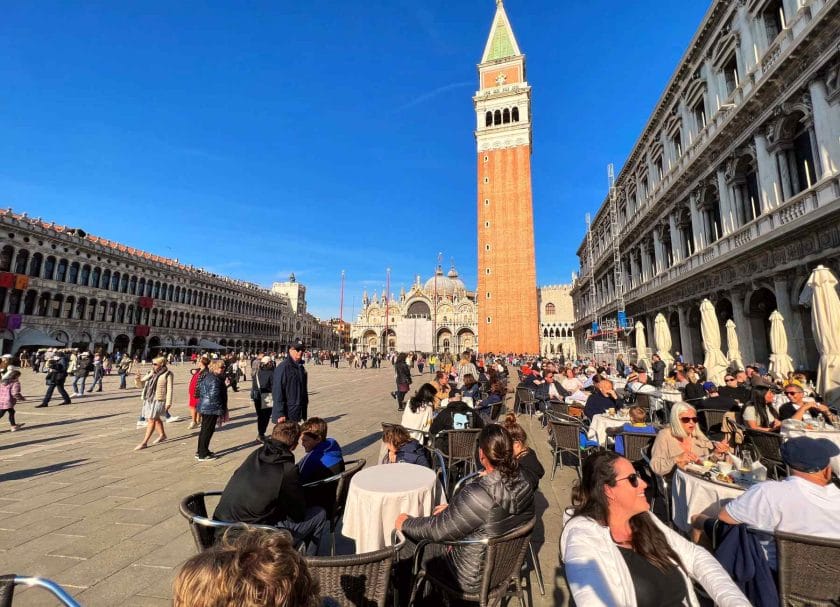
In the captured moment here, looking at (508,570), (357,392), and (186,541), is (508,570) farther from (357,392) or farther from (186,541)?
(357,392)

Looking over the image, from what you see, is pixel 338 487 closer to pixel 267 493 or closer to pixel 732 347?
pixel 267 493

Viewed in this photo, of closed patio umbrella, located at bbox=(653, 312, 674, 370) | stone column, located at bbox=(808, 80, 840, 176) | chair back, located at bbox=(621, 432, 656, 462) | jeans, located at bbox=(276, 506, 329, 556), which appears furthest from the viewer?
closed patio umbrella, located at bbox=(653, 312, 674, 370)

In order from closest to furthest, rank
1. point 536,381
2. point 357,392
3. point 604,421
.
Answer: point 604,421 < point 536,381 < point 357,392

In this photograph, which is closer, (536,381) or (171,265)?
(536,381)

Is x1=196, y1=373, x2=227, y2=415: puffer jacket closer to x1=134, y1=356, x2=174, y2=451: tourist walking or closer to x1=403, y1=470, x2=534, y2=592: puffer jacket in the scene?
A: x1=134, y1=356, x2=174, y2=451: tourist walking

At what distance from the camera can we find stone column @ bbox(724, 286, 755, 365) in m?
12.2

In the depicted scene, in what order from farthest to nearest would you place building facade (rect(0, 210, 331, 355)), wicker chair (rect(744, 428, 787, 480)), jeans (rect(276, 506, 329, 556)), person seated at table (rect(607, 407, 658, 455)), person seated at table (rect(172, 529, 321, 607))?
building facade (rect(0, 210, 331, 355)), person seated at table (rect(607, 407, 658, 455)), wicker chair (rect(744, 428, 787, 480)), jeans (rect(276, 506, 329, 556)), person seated at table (rect(172, 529, 321, 607))

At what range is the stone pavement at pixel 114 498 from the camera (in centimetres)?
268

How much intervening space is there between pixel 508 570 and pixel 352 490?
115 centimetres

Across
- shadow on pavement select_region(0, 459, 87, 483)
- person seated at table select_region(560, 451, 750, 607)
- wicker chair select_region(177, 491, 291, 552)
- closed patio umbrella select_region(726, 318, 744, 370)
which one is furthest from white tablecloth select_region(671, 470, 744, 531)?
closed patio umbrella select_region(726, 318, 744, 370)

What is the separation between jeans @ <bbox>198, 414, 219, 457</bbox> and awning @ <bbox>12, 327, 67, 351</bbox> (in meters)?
31.0

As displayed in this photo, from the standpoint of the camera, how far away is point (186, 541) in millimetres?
3143

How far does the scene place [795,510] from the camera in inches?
84.1

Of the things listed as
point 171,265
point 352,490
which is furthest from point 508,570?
point 171,265
